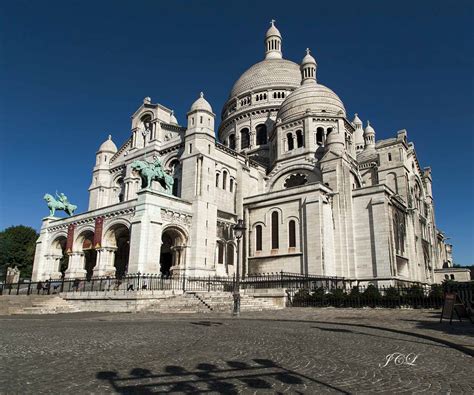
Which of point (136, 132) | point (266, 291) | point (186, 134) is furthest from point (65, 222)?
point (266, 291)

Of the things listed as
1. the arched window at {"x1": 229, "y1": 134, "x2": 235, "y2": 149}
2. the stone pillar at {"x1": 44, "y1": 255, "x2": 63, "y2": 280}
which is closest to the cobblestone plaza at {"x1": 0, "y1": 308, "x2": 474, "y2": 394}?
the stone pillar at {"x1": 44, "y1": 255, "x2": 63, "y2": 280}

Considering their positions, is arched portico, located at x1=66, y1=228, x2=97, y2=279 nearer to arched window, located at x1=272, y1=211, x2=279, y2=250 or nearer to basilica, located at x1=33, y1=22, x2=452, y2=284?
basilica, located at x1=33, y1=22, x2=452, y2=284

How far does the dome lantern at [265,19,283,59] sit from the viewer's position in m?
61.5

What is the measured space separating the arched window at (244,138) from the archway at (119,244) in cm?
2262

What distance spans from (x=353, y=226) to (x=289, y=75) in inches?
1162

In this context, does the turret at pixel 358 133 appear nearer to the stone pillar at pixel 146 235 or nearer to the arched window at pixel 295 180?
the arched window at pixel 295 180

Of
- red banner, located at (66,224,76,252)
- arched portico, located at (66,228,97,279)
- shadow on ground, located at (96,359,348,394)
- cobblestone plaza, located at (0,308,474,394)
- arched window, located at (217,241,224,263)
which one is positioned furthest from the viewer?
red banner, located at (66,224,76,252)

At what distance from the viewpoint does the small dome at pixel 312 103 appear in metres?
41.9

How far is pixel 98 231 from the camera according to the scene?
32.0 m

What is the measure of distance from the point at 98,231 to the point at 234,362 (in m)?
27.8

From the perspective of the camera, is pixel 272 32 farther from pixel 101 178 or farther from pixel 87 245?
pixel 87 245

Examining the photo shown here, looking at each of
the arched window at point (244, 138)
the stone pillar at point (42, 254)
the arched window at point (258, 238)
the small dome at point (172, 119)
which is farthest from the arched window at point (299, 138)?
the stone pillar at point (42, 254)

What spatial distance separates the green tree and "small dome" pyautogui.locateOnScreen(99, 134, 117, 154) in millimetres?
21901

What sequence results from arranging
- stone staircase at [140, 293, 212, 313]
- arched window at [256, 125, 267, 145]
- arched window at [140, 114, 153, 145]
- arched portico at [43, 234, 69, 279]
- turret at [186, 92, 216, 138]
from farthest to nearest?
arched window at [256, 125, 267, 145], arched window at [140, 114, 153, 145], arched portico at [43, 234, 69, 279], turret at [186, 92, 216, 138], stone staircase at [140, 293, 212, 313]
